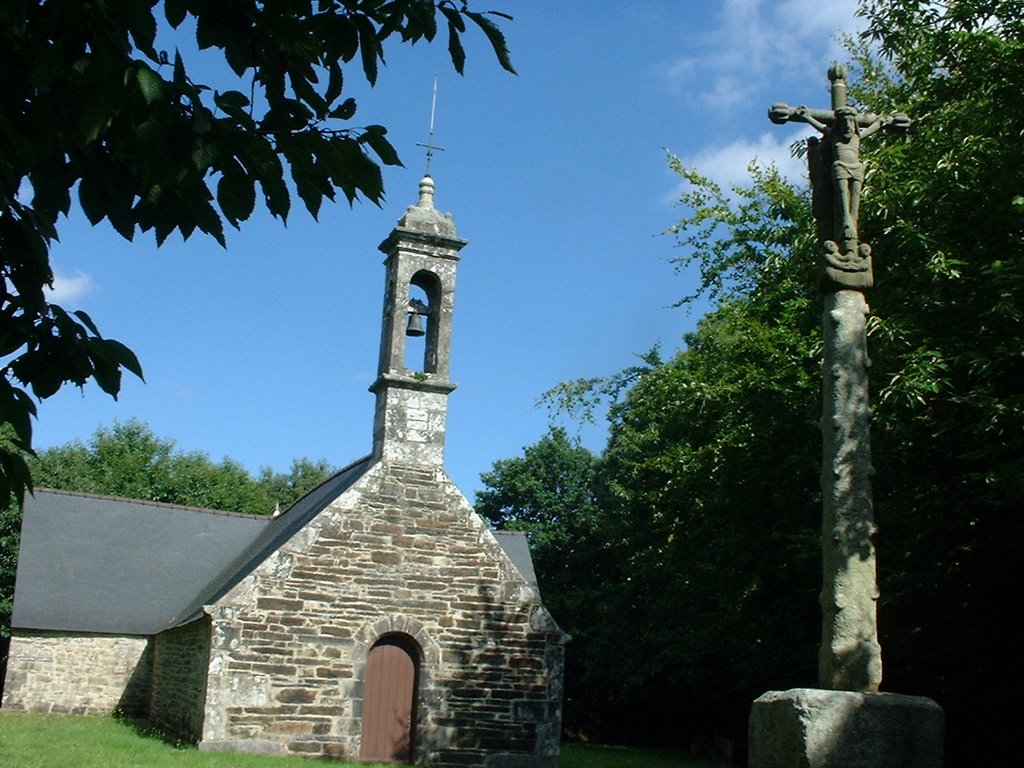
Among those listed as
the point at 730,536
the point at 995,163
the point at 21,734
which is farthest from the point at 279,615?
the point at 995,163

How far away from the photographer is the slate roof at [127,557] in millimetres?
20906

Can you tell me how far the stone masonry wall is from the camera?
14.1m

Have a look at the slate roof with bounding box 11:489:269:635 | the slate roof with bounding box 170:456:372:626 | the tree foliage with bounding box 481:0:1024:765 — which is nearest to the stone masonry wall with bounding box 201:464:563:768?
the slate roof with bounding box 170:456:372:626

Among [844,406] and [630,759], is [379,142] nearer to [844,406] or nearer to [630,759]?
[844,406]

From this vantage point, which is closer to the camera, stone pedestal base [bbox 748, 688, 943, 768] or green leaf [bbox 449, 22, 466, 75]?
green leaf [bbox 449, 22, 466, 75]

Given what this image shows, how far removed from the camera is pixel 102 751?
13.5 metres

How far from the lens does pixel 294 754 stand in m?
14.0

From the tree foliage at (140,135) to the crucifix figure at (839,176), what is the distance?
236 centimetres

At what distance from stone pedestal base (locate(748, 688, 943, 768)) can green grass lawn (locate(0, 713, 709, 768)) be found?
9.46m

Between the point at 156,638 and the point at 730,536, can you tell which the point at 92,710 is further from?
the point at 730,536

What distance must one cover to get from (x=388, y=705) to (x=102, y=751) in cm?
370

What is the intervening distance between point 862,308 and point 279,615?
11166 mm

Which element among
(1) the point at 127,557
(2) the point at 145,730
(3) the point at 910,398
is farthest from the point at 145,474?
(3) the point at 910,398

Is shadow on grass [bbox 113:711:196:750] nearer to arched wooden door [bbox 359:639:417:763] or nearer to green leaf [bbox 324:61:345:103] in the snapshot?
arched wooden door [bbox 359:639:417:763]
